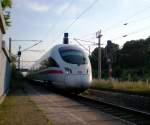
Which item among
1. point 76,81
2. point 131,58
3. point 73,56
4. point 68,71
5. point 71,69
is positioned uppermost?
point 131,58

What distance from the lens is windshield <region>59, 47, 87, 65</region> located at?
2409 cm

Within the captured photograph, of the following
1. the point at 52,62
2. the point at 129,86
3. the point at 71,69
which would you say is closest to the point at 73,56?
the point at 71,69

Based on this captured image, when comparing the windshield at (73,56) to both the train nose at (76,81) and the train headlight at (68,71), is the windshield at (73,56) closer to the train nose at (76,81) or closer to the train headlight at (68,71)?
the train headlight at (68,71)

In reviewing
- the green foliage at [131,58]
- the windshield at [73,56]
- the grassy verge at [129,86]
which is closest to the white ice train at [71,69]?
the windshield at [73,56]

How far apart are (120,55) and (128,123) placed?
9589 centimetres

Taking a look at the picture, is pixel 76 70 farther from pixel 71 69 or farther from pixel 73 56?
pixel 73 56

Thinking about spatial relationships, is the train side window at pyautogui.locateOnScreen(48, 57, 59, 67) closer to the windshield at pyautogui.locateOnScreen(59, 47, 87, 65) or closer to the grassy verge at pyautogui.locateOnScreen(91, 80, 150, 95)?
the windshield at pyautogui.locateOnScreen(59, 47, 87, 65)

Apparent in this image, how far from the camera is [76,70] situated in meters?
23.5

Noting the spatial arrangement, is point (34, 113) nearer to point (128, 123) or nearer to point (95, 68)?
point (128, 123)

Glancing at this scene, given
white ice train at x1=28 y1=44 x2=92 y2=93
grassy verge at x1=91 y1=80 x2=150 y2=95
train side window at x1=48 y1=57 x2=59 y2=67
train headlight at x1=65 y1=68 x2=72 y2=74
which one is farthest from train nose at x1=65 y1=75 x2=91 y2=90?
grassy verge at x1=91 y1=80 x2=150 y2=95

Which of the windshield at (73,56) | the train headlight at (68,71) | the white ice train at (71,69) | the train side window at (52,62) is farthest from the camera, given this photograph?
the train side window at (52,62)

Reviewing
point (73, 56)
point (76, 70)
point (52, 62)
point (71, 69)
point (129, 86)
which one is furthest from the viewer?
point (129, 86)

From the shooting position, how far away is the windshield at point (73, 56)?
24087 millimetres

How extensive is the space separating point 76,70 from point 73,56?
48.8 inches
